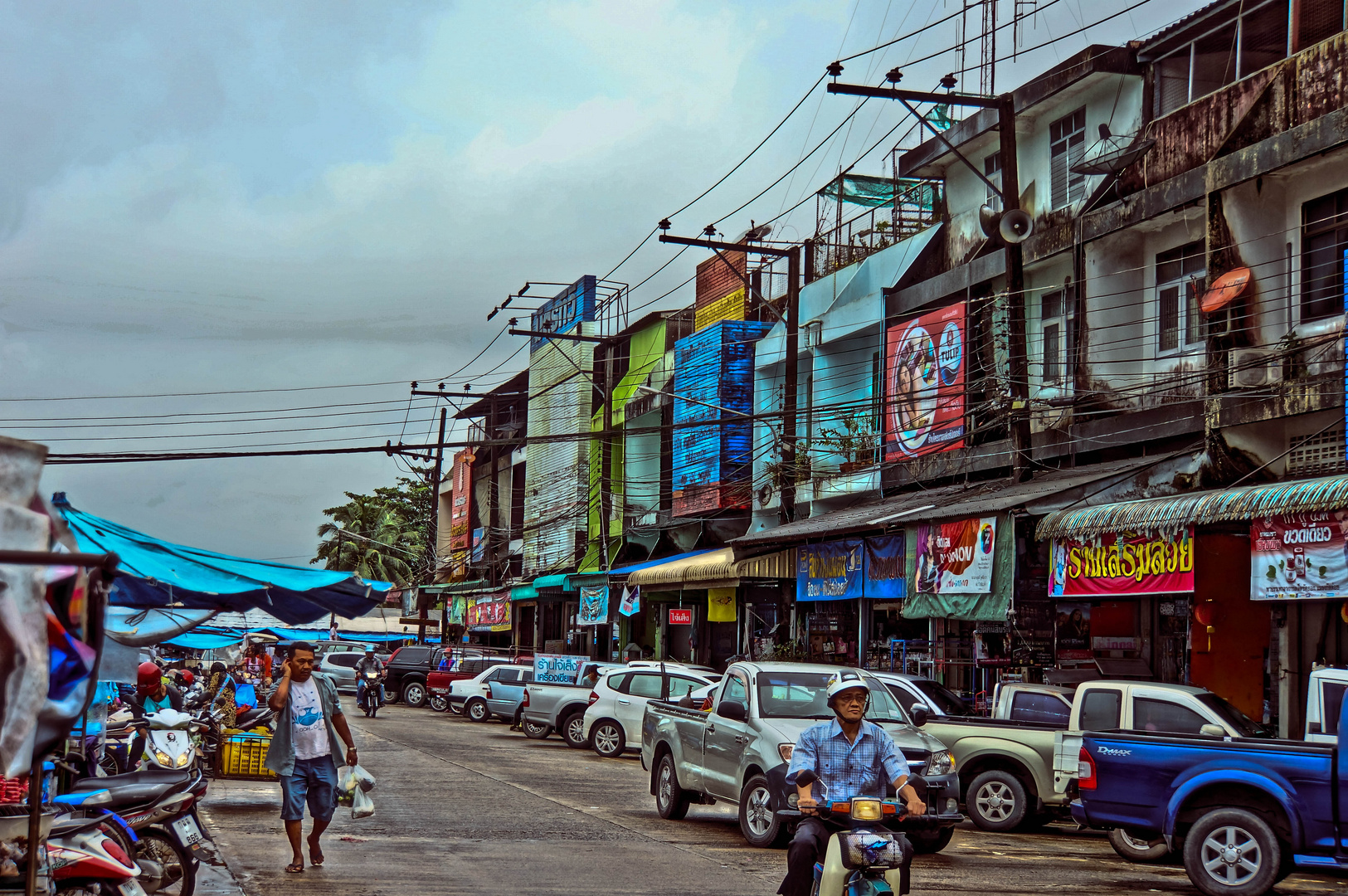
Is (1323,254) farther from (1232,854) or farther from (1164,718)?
(1232,854)

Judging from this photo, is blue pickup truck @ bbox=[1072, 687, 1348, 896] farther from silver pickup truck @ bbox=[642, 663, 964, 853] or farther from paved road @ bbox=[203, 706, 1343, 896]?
silver pickup truck @ bbox=[642, 663, 964, 853]

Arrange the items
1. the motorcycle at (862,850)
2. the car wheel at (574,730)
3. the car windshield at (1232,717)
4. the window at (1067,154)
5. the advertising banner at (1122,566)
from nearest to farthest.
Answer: the motorcycle at (862,850) < the car windshield at (1232,717) < the advertising banner at (1122,566) < the window at (1067,154) < the car wheel at (574,730)

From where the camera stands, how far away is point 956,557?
21.9 meters

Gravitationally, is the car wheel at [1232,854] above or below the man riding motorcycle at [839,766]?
below

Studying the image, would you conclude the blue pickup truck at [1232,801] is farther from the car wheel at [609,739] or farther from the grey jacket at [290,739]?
the car wheel at [609,739]

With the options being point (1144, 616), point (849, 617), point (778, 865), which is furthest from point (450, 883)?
point (849, 617)

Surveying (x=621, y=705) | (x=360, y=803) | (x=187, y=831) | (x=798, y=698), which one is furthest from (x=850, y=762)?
(x=621, y=705)

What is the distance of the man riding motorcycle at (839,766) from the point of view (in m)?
7.62

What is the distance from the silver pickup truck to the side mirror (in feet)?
0.03

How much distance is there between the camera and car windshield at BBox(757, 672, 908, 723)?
47.1 ft

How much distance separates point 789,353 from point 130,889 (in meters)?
24.7

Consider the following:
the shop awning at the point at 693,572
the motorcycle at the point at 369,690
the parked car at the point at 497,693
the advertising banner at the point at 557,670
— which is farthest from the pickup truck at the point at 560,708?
the motorcycle at the point at 369,690

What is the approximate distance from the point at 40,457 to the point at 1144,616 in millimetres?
20627

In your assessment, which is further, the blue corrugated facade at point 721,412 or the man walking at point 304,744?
the blue corrugated facade at point 721,412
